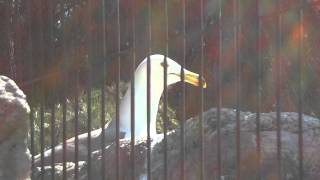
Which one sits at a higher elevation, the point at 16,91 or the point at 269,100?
the point at 16,91

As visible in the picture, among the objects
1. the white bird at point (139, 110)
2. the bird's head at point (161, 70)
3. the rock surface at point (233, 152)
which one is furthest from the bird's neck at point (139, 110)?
the rock surface at point (233, 152)

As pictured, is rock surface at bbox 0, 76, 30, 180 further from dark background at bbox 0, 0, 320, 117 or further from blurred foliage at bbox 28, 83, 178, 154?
blurred foliage at bbox 28, 83, 178, 154

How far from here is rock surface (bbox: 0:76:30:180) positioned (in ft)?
13.6

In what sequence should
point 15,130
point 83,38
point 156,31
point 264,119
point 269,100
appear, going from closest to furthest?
point 15,130
point 264,119
point 83,38
point 156,31
point 269,100

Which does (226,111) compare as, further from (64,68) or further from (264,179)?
(64,68)

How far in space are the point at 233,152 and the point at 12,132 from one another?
4.89ft

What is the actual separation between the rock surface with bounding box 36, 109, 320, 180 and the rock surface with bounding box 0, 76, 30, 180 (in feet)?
2.66

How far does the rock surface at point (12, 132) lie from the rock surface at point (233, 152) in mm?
810

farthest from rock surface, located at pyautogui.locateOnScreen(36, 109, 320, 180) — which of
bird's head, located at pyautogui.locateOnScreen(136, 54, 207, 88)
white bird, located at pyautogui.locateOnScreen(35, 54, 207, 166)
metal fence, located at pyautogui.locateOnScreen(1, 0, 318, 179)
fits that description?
bird's head, located at pyautogui.locateOnScreen(136, 54, 207, 88)

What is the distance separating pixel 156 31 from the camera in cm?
584

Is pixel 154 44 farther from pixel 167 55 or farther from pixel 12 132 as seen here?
pixel 12 132

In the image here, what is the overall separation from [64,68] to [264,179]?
63.7 inches

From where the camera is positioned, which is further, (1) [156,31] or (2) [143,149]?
(1) [156,31]

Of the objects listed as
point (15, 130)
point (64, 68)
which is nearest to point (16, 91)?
point (15, 130)
